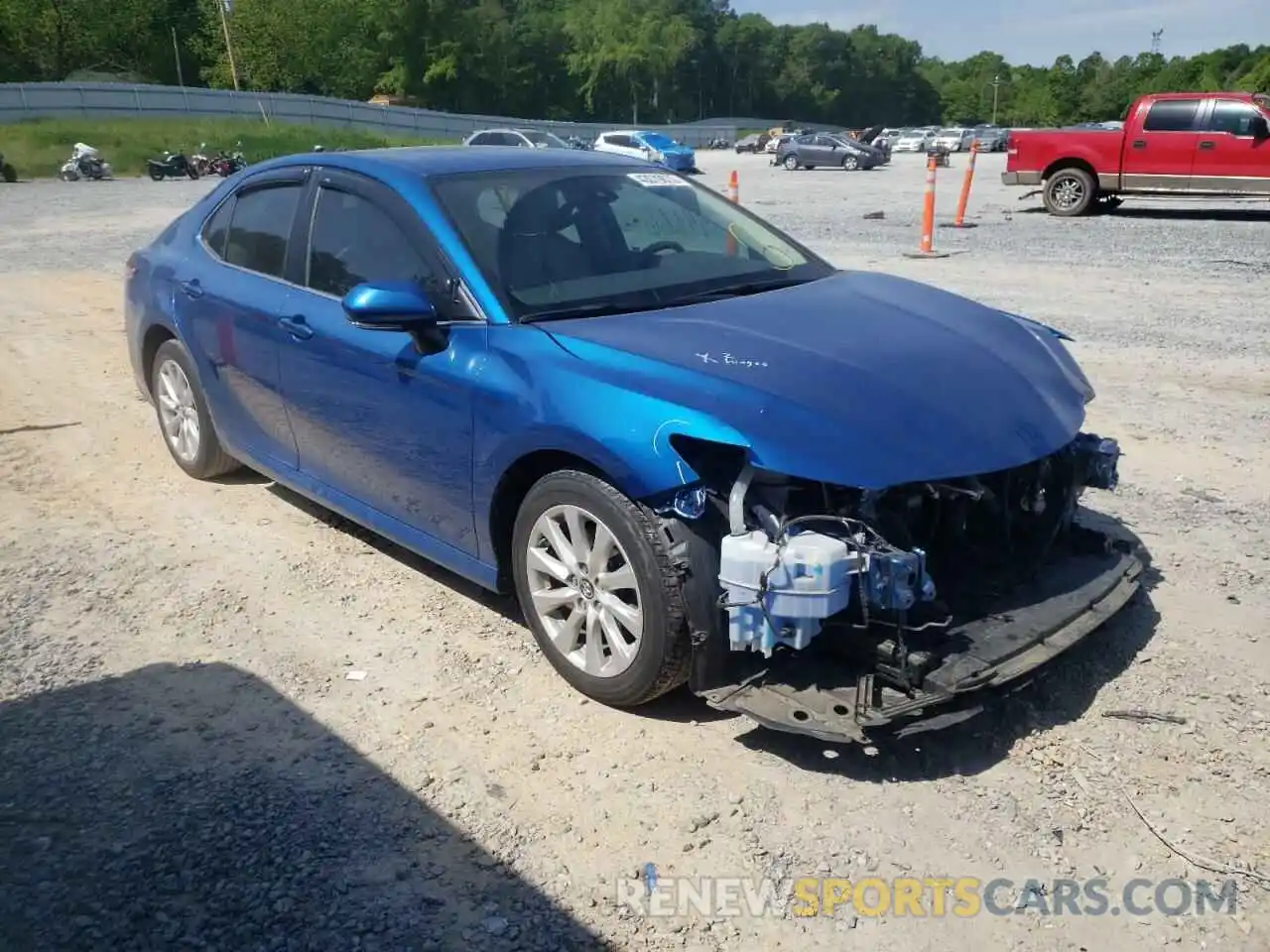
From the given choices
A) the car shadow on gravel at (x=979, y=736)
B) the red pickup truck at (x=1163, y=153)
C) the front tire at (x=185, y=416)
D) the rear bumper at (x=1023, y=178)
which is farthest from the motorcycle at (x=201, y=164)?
the car shadow on gravel at (x=979, y=736)

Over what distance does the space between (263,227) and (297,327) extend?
2.49 ft

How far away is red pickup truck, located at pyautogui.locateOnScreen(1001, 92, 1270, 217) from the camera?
54.9ft

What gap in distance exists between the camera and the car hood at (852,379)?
302cm

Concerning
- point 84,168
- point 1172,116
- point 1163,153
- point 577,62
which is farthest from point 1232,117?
point 577,62

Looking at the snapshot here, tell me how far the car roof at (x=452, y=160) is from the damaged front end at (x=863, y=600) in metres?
1.83

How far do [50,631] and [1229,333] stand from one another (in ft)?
27.5

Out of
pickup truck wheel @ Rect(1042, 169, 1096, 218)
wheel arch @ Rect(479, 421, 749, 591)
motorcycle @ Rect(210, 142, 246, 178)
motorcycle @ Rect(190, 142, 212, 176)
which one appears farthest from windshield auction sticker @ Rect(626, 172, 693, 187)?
motorcycle @ Rect(190, 142, 212, 176)

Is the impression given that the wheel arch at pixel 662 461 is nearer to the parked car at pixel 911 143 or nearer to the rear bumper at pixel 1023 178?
the rear bumper at pixel 1023 178

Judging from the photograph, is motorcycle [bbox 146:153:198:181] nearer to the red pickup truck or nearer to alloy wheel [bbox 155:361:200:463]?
the red pickup truck

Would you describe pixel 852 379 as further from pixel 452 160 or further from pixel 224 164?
pixel 224 164

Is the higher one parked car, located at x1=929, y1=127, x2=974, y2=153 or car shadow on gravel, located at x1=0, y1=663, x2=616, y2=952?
parked car, located at x1=929, y1=127, x2=974, y2=153

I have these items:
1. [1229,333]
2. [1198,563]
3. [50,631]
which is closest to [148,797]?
[50,631]

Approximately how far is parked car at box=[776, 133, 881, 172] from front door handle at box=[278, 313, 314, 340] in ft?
121

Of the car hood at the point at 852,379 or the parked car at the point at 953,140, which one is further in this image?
the parked car at the point at 953,140
